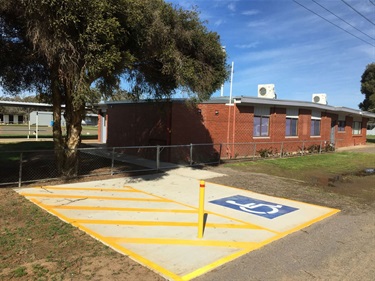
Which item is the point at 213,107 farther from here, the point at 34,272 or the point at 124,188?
the point at 34,272

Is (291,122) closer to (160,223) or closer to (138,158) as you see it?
(138,158)

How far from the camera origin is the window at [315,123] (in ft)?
77.8

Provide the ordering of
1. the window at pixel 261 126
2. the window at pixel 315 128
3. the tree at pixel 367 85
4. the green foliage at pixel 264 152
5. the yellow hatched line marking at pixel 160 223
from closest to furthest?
1. the yellow hatched line marking at pixel 160 223
2. the green foliage at pixel 264 152
3. the window at pixel 261 126
4. the window at pixel 315 128
5. the tree at pixel 367 85

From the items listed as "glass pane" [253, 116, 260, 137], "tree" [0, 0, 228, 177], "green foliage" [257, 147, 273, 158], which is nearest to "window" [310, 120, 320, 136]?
"green foliage" [257, 147, 273, 158]

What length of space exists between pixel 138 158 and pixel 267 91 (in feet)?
31.9

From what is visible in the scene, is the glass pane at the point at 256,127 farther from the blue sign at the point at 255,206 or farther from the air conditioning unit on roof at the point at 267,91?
the blue sign at the point at 255,206

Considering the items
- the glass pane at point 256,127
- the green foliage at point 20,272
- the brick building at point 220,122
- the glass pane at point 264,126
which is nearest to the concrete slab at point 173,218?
the green foliage at point 20,272

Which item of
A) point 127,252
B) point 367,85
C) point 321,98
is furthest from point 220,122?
point 367,85

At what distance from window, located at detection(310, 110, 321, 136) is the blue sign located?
667 inches

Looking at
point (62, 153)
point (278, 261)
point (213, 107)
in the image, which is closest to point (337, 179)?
point (213, 107)

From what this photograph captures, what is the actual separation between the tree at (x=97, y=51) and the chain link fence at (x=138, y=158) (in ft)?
4.76

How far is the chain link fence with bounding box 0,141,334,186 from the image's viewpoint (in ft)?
36.0

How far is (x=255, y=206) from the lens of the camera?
7.95m

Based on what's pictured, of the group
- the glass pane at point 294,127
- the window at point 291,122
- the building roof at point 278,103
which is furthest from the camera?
the glass pane at point 294,127
